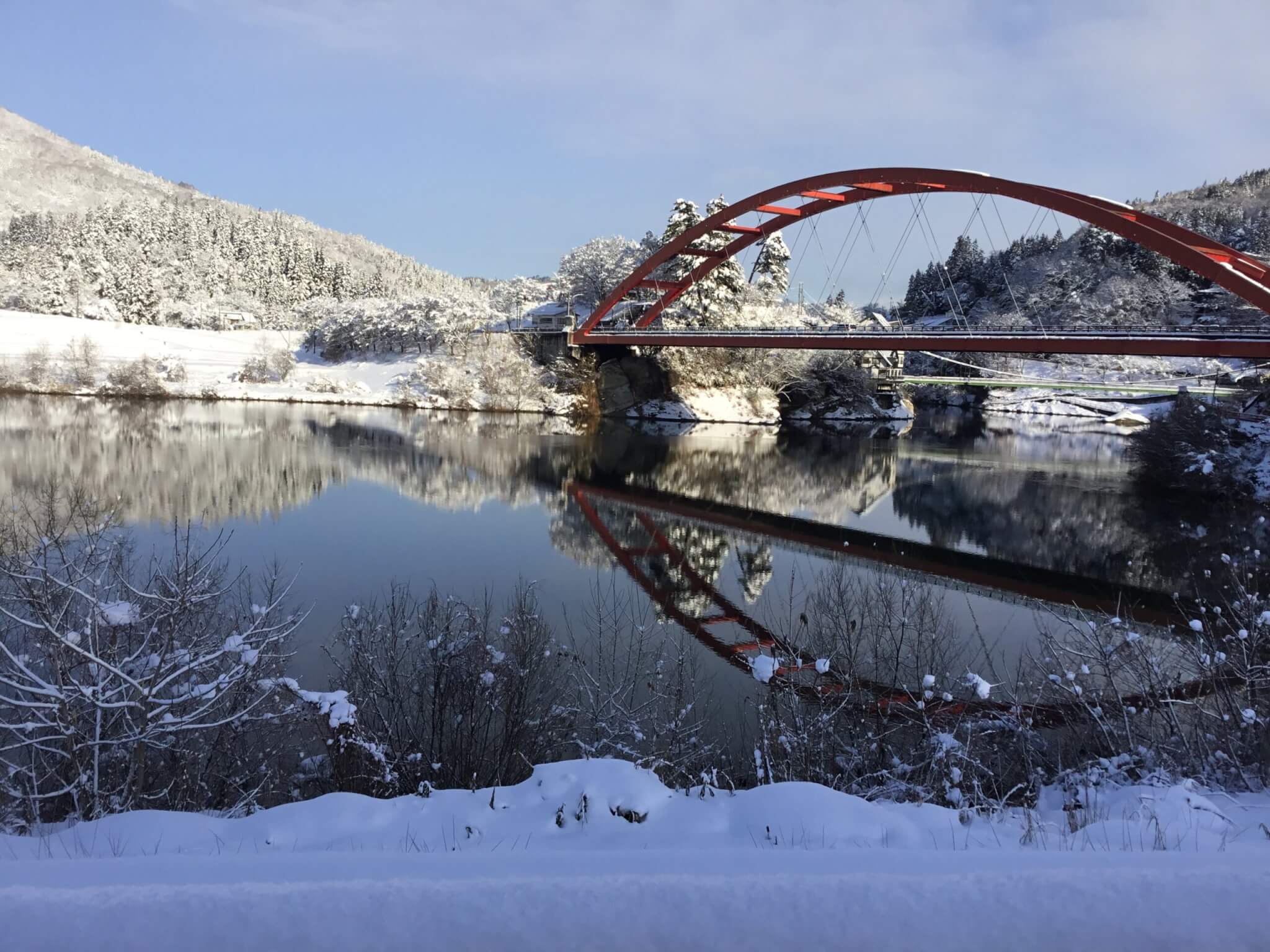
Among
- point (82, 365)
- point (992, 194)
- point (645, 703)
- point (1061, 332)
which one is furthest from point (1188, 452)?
point (82, 365)

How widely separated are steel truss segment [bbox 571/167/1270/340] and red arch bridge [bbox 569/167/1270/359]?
0.03 meters

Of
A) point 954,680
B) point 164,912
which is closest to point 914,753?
point 954,680

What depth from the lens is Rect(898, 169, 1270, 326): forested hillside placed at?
55.8 meters

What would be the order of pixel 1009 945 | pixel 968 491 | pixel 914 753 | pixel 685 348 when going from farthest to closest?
pixel 685 348 → pixel 968 491 → pixel 914 753 → pixel 1009 945

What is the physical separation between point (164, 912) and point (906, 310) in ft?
264

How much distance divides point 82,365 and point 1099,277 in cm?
7008

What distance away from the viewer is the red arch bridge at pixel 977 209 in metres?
17.3

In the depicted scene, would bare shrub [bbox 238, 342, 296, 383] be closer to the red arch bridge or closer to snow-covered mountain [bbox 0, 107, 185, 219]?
the red arch bridge

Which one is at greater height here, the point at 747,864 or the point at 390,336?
the point at 390,336

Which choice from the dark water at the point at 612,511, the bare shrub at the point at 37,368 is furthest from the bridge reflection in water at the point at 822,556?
the bare shrub at the point at 37,368

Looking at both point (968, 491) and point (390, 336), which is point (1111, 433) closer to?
point (968, 491)

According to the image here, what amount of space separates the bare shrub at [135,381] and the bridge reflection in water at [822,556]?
3317cm

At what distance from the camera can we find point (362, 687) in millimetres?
7246

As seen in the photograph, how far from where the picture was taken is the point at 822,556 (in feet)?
47.5
